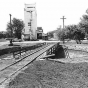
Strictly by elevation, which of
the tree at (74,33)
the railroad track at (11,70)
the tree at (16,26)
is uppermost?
the tree at (16,26)

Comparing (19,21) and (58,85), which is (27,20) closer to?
(19,21)

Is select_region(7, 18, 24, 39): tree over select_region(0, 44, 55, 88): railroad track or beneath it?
over

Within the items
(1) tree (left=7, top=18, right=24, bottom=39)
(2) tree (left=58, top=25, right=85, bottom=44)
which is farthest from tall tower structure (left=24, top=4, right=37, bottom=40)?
(2) tree (left=58, top=25, right=85, bottom=44)

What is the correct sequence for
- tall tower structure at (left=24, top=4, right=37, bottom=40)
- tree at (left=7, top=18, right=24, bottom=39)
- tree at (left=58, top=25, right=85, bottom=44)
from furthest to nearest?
tall tower structure at (left=24, top=4, right=37, bottom=40) < tree at (left=7, top=18, right=24, bottom=39) < tree at (left=58, top=25, right=85, bottom=44)

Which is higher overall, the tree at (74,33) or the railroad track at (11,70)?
the tree at (74,33)

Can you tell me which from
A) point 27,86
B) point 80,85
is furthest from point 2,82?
point 80,85

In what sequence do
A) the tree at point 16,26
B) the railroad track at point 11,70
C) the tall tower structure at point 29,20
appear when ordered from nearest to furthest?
1. the railroad track at point 11,70
2. the tree at point 16,26
3. the tall tower structure at point 29,20

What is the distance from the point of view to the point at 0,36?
3612 inches

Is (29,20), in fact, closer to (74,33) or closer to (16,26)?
(16,26)

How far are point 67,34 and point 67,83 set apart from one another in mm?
38501

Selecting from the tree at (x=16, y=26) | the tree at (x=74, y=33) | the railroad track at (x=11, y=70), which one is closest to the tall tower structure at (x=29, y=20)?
the tree at (x=16, y=26)

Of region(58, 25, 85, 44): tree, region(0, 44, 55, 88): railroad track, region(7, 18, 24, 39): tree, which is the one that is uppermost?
region(7, 18, 24, 39): tree

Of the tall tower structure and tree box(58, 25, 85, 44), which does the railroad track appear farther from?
the tall tower structure

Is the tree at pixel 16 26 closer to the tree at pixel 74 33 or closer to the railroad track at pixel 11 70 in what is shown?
the tree at pixel 74 33
